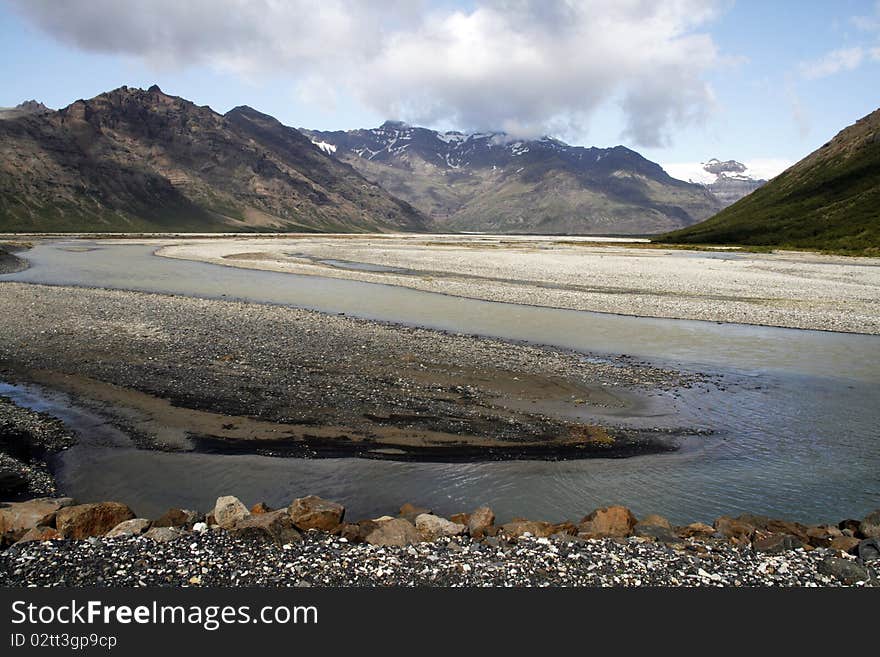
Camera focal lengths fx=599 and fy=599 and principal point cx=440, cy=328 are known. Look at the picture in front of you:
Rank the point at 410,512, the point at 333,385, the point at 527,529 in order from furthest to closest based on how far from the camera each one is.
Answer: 1. the point at 333,385
2. the point at 410,512
3. the point at 527,529

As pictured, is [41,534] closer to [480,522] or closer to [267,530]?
[267,530]

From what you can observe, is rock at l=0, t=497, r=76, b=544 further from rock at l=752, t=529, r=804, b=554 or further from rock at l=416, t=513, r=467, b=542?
rock at l=752, t=529, r=804, b=554

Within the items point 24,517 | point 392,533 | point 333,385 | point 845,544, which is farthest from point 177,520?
point 845,544

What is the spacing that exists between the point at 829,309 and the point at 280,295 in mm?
44361

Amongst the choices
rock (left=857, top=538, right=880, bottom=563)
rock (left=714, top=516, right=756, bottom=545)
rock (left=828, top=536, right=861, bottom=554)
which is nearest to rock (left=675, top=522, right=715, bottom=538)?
rock (left=714, top=516, right=756, bottom=545)

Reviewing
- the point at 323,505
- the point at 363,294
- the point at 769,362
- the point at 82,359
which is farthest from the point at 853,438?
the point at 363,294

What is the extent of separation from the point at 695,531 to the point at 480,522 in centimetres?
446

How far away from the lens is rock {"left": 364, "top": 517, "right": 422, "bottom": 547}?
1138 centimetres

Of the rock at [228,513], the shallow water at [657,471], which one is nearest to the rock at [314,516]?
the rock at [228,513]

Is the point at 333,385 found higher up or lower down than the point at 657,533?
higher up

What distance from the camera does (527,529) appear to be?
39.5 feet

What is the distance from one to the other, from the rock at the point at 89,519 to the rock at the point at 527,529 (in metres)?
7.69

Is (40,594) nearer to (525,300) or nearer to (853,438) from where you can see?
(853,438)

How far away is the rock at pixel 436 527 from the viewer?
11781mm
